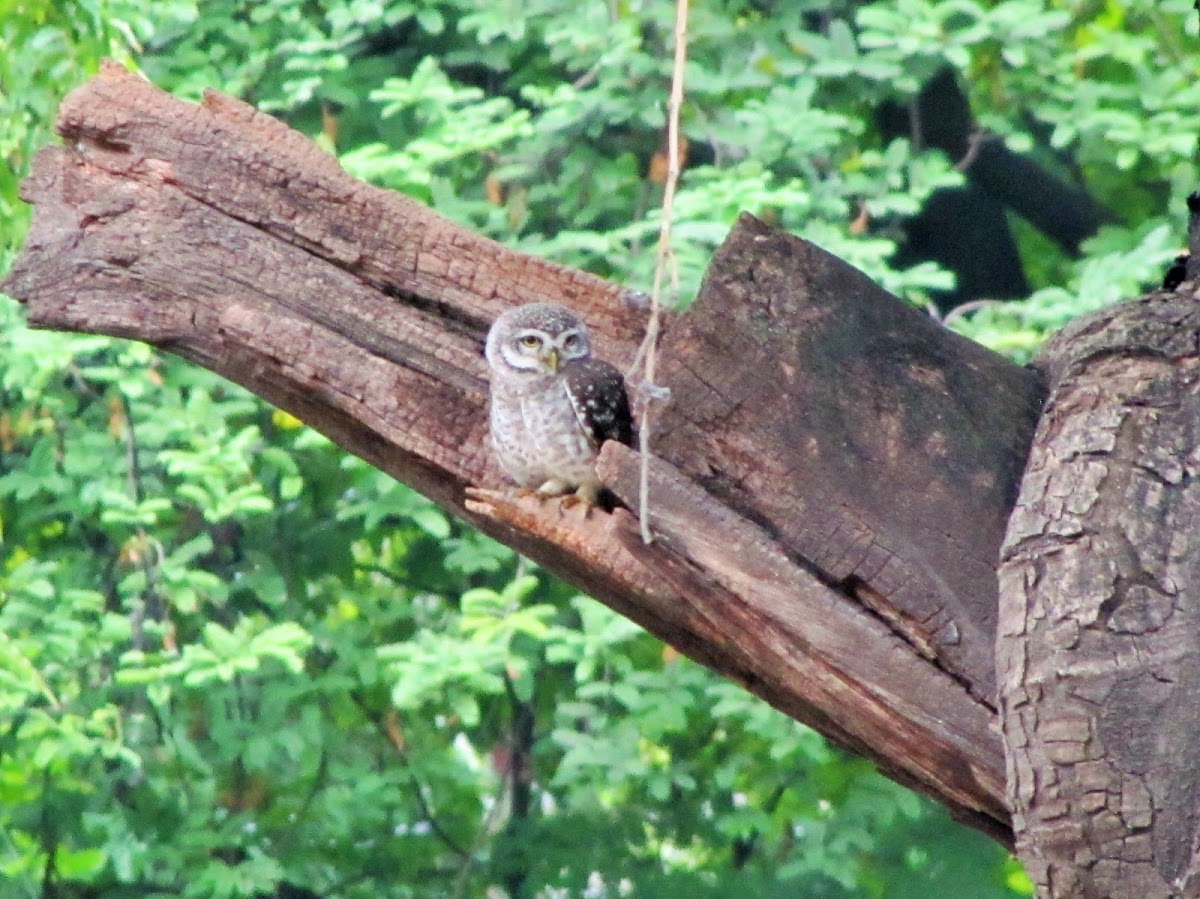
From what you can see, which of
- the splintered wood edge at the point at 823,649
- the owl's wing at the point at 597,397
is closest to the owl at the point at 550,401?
the owl's wing at the point at 597,397

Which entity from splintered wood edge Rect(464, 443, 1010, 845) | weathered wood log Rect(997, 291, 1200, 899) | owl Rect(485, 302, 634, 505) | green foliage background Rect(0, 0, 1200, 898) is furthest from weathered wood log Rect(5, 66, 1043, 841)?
green foliage background Rect(0, 0, 1200, 898)

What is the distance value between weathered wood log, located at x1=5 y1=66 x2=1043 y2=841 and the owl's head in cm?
13

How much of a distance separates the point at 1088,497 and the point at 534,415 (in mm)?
1103

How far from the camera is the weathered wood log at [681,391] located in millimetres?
2660

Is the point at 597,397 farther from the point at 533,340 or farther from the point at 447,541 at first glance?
the point at 447,541

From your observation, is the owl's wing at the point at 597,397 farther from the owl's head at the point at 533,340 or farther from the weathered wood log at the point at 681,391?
the weathered wood log at the point at 681,391

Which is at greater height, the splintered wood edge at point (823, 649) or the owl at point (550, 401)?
the owl at point (550, 401)

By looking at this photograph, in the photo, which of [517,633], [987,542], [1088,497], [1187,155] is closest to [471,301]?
[987,542]

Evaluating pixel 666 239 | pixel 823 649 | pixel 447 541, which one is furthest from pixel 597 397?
pixel 447 541

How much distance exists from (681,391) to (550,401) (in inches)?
14.0

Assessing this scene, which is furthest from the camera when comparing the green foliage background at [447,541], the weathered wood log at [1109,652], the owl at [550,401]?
the green foliage background at [447,541]

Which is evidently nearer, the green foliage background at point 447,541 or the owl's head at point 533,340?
the owl's head at point 533,340

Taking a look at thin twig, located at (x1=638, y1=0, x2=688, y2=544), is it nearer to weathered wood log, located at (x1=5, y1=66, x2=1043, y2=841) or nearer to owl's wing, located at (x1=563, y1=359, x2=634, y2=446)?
weathered wood log, located at (x1=5, y1=66, x2=1043, y2=841)

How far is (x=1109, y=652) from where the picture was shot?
7.95 ft
